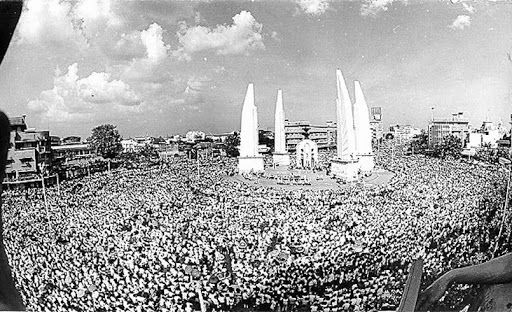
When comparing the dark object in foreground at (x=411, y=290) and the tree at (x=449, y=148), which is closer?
the dark object in foreground at (x=411, y=290)

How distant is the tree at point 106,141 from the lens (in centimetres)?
169

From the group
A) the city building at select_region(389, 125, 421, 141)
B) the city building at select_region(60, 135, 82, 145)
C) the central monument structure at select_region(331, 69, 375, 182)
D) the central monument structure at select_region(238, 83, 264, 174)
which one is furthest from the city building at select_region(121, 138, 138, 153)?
the city building at select_region(389, 125, 421, 141)

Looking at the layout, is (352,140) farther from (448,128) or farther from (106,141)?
(106,141)

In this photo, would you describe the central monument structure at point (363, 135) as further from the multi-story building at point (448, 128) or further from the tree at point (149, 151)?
the tree at point (149, 151)

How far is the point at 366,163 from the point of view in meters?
1.80

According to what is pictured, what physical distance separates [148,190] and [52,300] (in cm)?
56

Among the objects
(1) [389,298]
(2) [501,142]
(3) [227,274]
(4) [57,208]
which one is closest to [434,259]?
A: (1) [389,298]

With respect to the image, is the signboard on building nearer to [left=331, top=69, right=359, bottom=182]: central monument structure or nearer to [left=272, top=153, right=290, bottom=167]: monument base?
[left=331, top=69, right=359, bottom=182]: central monument structure

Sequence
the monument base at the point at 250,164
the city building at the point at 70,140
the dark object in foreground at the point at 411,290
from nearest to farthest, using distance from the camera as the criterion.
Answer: the dark object in foreground at the point at 411,290 < the city building at the point at 70,140 < the monument base at the point at 250,164

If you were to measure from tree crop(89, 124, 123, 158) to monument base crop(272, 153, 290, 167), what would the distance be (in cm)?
61

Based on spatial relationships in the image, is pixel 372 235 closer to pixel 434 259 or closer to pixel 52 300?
pixel 434 259

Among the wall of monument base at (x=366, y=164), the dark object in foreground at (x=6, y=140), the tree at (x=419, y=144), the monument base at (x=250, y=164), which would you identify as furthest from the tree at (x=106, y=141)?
the tree at (x=419, y=144)

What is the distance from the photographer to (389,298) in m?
1.74

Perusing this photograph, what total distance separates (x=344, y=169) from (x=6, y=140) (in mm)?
1220
